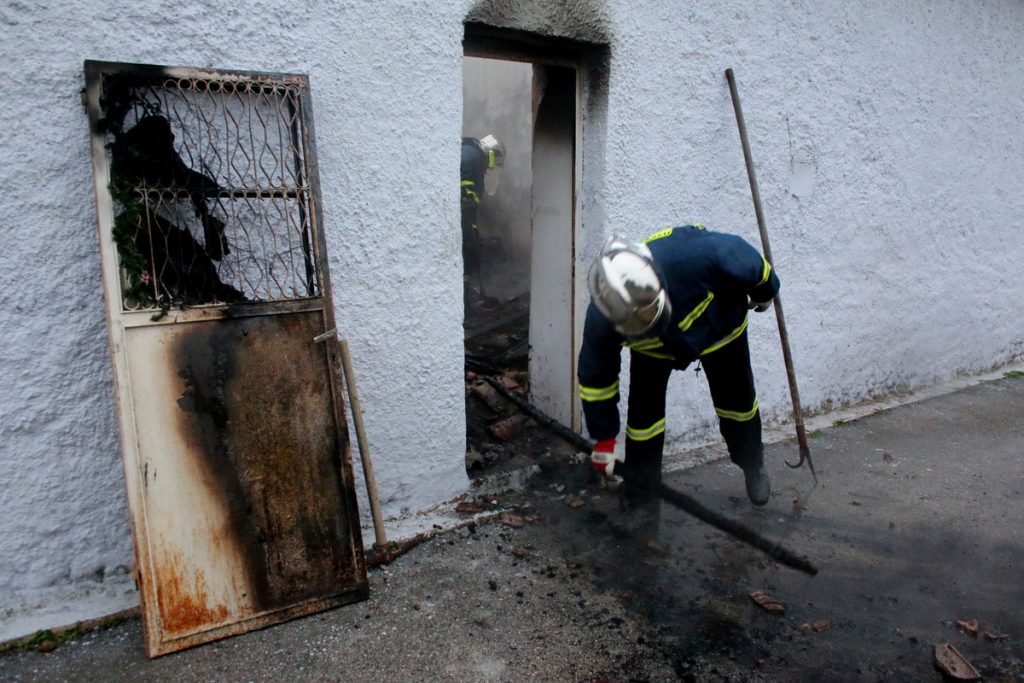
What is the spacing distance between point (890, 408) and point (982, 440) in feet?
2.54

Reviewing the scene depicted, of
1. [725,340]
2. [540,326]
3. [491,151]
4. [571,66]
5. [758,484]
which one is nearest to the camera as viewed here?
[725,340]

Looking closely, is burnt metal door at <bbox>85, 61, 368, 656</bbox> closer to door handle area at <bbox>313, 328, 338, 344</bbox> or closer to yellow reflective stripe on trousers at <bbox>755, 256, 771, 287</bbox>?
door handle area at <bbox>313, 328, 338, 344</bbox>

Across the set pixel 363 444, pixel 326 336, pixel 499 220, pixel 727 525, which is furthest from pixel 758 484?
→ pixel 499 220

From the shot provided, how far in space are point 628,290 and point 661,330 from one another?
0.97ft

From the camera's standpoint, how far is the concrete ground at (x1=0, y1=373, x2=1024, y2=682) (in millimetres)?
2715

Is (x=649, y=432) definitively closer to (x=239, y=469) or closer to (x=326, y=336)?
(x=326, y=336)

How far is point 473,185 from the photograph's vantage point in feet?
26.9

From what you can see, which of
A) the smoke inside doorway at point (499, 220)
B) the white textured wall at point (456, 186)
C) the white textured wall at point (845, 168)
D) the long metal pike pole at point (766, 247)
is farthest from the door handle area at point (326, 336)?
the smoke inside doorway at point (499, 220)

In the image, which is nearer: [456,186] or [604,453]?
[604,453]

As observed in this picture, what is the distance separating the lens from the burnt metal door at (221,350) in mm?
2721

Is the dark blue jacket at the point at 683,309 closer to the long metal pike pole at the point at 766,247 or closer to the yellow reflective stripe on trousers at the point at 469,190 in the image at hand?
the long metal pike pole at the point at 766,247

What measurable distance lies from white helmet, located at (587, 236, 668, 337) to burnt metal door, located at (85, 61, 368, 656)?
1224mm

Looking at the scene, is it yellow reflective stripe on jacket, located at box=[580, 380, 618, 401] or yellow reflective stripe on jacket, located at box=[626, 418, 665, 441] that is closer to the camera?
yellow reflective stripe on jacket, located at box=[580, 380, 618, 401]

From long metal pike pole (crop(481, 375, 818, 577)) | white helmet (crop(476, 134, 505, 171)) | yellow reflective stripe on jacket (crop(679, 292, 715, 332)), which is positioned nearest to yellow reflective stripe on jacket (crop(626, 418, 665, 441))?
long metal pike pole (crop(481, 375, 818, 577))
